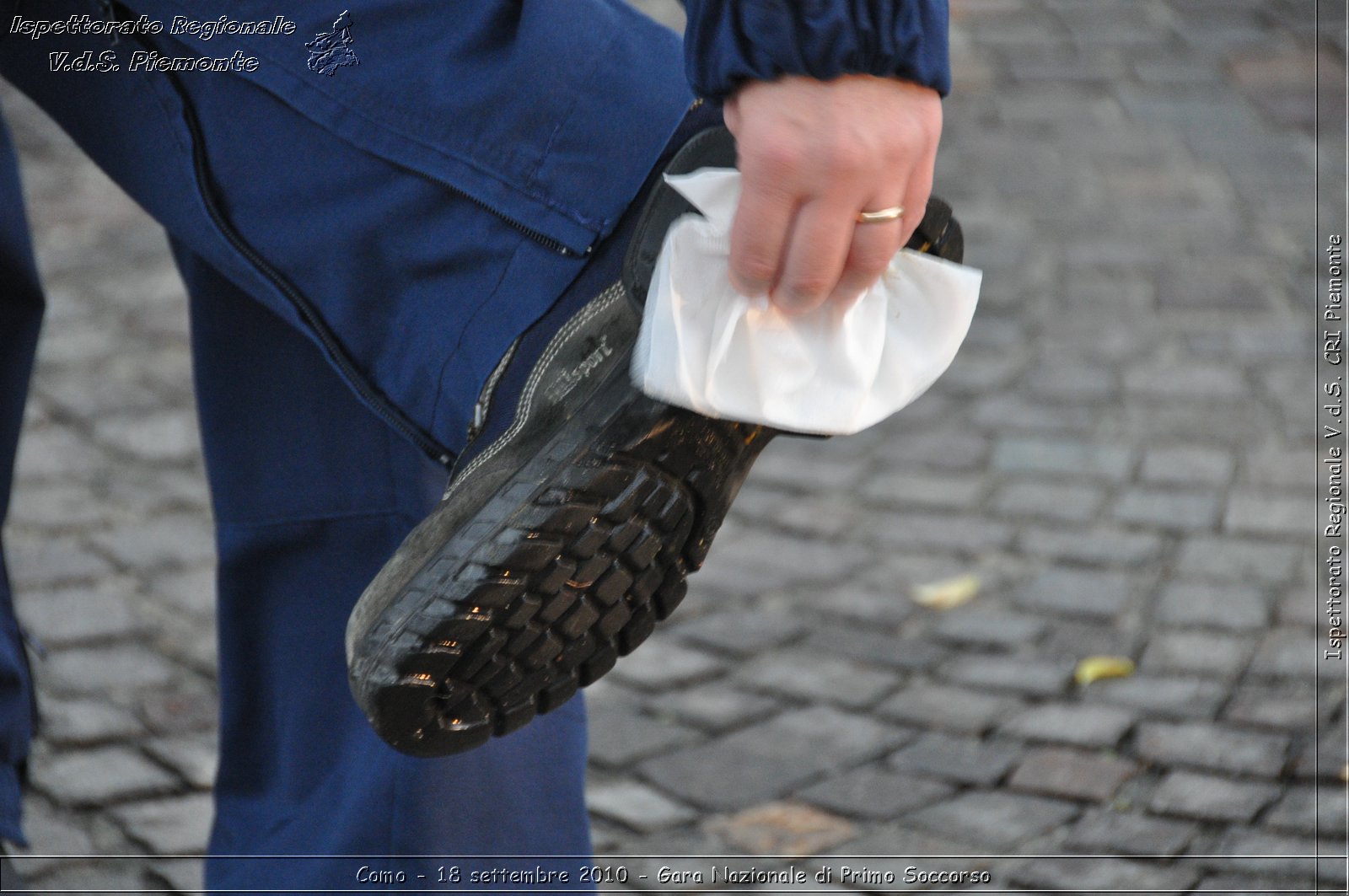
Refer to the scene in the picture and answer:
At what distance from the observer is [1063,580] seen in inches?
108

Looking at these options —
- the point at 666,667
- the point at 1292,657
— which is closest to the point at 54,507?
the point at 666,667

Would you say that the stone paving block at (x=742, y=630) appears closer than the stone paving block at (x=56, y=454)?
Yes

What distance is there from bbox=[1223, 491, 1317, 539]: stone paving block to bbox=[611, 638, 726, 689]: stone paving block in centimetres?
108

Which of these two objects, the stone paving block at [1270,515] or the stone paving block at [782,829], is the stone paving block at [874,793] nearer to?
the stone paving block at [782,829]

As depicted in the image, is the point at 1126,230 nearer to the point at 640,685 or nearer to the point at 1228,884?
the point at 640,685

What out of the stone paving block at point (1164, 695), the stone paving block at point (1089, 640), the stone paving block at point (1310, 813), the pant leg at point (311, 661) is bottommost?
the stone paving block at point (1089, 640)

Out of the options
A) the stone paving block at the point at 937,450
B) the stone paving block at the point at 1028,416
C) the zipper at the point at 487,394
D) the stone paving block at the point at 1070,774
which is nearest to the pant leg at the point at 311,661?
the zipper at the point at 487,394

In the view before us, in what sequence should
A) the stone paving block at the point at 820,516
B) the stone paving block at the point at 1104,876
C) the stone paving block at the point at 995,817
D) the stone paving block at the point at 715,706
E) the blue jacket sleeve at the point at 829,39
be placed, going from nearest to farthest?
the blue jacket sleeve at the point at 829,39 < the stone paving block at the point at 1104,876 < the stone paving block at the point at 995,817 < the stone paving block at the point at 715,706 < the stone paving block at the point at 820,516

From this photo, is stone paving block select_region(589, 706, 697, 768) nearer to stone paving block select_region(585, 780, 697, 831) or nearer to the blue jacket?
stone paving block select_region(585, 780, 697, 831)

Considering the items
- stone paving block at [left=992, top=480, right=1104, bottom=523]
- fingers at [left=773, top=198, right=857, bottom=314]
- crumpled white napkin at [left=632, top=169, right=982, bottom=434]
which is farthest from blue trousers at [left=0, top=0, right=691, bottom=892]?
stone paving block at [left=992, top=480, right=1104, bottom=523]

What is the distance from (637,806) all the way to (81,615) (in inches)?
43.0

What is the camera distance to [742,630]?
2.68 meters

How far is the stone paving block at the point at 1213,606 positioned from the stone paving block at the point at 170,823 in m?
1.62

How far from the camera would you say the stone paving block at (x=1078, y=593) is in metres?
2.65
